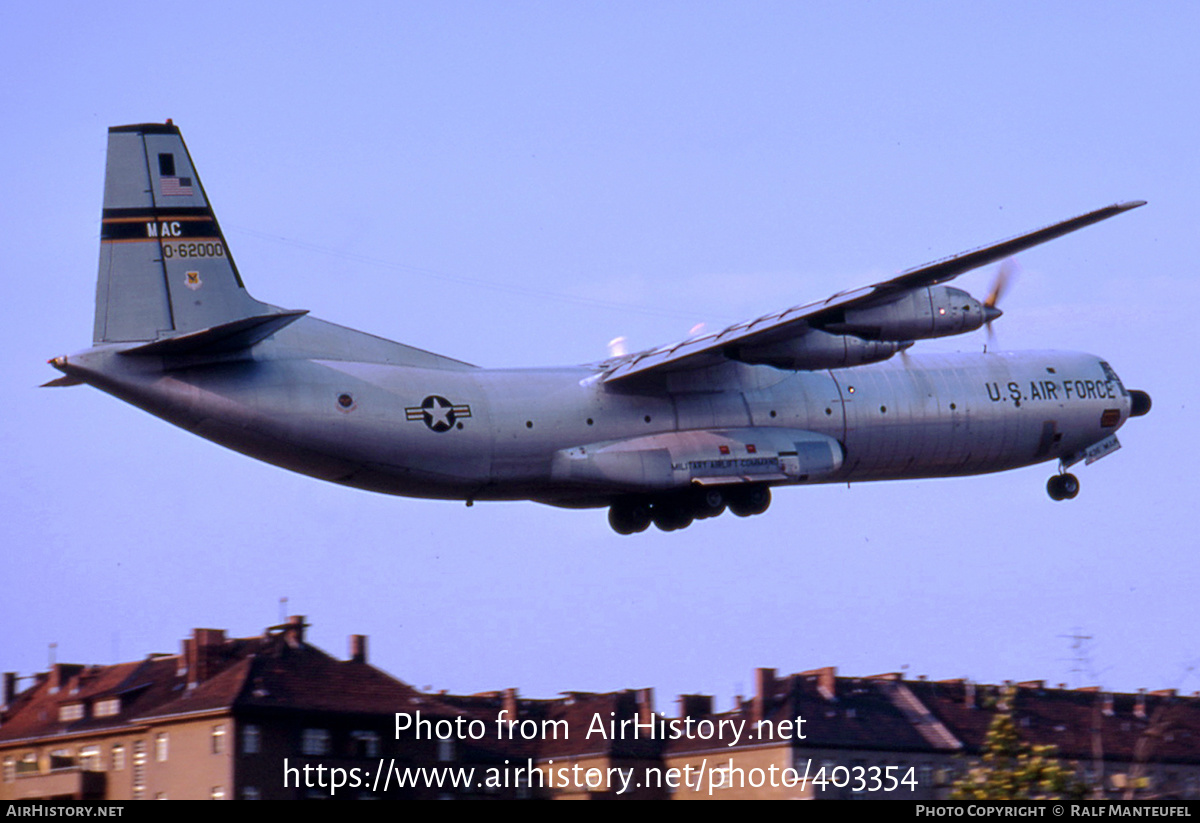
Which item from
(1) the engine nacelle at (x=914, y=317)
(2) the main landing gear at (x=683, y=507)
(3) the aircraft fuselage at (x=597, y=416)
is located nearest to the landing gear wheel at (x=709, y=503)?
(2) the main landing gear at (x=683, y=507)

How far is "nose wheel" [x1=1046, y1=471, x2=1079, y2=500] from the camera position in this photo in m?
34.4

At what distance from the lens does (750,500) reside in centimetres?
3019

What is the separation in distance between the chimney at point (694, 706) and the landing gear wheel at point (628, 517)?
12076mm

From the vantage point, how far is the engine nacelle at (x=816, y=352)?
94.5 ft

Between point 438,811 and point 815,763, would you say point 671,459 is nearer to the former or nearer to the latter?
point 438,811

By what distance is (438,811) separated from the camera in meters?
20.5

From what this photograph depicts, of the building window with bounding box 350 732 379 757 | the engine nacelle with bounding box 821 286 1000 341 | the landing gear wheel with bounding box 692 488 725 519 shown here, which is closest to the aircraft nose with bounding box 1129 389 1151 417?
the engine nacelle with bounding box 821 286 1000 341

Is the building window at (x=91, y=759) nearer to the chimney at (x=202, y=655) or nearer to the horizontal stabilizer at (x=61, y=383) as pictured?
the chimney at (x=202, y=655)

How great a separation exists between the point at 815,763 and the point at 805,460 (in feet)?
38.1

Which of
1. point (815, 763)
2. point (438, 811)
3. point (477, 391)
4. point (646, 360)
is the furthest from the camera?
point (815, 763)

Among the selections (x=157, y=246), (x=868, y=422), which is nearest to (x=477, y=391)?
(x=157, y=246)

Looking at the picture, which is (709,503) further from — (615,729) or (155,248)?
(615,729)

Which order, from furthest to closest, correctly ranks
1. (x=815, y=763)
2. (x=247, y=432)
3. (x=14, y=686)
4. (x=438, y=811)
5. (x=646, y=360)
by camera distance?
(x=14, y=686) < (x=815, y=763) < (x=646, y=360) < (x=247, y=432) < (x=438, y=811)

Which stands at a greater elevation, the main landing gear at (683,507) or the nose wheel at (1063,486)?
the nose wheel at (1063,486)
